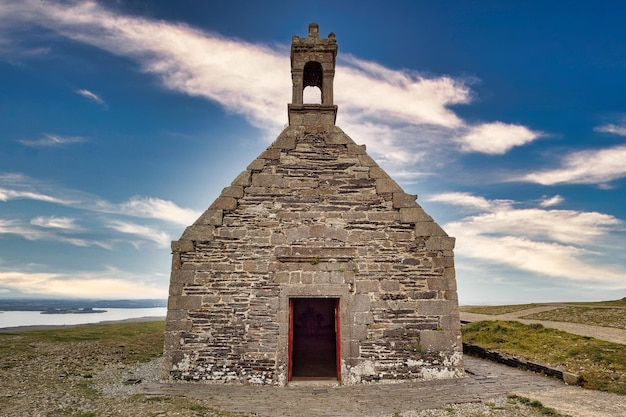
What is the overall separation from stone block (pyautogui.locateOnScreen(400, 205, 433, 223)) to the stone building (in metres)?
0.03

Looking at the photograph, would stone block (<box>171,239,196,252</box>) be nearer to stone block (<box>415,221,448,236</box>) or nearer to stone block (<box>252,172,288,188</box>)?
stone block (<box>252,172,288,188</box>)

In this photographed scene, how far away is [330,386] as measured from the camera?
8797mm

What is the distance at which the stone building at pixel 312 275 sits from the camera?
892 cm

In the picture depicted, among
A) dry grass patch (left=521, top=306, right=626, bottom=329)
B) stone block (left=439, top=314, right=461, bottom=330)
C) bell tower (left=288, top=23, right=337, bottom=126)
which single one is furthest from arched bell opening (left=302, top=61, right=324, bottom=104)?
dry grass patch (left=521, top=306, right=626, bottom=329)

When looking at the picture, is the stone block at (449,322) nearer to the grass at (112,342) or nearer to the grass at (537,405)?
the grass at (537,405)

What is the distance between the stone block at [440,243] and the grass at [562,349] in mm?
3951

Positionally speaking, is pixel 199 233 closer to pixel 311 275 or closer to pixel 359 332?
pixel 311 275

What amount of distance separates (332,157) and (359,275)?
3295mm

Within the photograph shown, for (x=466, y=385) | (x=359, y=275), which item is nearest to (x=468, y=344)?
(x=466, y=385)

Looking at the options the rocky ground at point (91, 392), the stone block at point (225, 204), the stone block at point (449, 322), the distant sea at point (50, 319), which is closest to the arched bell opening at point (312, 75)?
the stone block at point (225, 204)

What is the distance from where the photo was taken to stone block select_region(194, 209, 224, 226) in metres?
9.59

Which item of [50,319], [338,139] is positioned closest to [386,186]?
[338,139]

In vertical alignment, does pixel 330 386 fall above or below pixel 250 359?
below

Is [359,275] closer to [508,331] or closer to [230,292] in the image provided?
[230,292]
